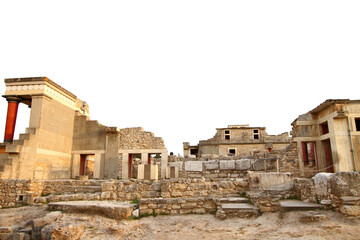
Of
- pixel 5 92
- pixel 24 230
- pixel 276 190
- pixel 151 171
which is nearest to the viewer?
pixel 24 230

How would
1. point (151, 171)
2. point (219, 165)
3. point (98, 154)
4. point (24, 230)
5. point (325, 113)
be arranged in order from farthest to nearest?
1. point (98, 154)
2. point (325, 113)
3. point (219, 165)
4. point (151, 171)
5. point (24, 230)

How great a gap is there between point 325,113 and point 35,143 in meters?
17.5

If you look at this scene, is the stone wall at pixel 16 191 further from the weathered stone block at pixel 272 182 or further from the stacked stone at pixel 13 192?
the weathered stone block at pixel 272 182

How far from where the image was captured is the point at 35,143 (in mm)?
14094

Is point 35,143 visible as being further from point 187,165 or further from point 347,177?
point 347,177

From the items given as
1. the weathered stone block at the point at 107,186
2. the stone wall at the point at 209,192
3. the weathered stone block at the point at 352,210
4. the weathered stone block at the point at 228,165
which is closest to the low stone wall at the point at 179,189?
the stone wall at the point at 209,192

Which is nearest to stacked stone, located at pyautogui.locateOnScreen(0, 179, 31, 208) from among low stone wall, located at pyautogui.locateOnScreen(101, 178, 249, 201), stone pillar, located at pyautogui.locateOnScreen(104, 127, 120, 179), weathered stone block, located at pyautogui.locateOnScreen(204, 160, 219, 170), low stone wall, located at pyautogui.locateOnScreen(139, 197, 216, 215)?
low stone wall, located at pyautogui.locateOnScreen(101, 178, 249, 201)

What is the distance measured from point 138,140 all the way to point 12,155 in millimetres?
7599

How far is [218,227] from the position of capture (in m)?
6.52

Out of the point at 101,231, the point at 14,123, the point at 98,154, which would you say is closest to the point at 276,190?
the point at 101,231

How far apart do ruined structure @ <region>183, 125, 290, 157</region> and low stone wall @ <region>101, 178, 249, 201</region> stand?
21.6 m

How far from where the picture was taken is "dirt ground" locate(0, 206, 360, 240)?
5.61 m

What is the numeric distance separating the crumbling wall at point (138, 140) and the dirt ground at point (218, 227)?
31.5 feet

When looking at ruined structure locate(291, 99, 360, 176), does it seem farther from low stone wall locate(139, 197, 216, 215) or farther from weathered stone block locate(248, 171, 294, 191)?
low stone wall locate(139, 197, 216, 215)
